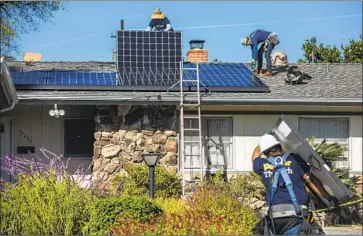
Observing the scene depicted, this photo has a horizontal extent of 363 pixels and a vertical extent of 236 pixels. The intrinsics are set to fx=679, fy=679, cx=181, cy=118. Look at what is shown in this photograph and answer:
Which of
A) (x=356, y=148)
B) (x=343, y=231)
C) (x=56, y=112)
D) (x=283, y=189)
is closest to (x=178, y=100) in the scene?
(x=56, y=112)

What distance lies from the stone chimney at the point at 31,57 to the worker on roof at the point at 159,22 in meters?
3.24

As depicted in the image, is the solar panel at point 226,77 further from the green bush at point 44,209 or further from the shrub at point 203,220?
the green bush at point 44,209

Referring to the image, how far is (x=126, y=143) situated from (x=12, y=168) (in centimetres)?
402

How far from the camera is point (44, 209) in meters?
9.80

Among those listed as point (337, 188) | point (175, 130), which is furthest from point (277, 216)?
point (175, 130)

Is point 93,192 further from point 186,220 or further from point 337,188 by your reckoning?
point 337,188

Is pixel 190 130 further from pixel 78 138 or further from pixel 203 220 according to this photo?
pixel 203 220

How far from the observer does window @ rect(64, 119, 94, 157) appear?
15.8 meters

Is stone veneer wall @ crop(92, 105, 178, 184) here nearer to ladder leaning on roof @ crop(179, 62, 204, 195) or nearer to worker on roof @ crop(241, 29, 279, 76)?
ladder leaning on roof @ crop(179, 62, 204, 195)

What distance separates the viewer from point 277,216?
809 cm

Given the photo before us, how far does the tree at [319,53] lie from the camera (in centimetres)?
1902

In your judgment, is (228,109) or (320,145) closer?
(320,145)

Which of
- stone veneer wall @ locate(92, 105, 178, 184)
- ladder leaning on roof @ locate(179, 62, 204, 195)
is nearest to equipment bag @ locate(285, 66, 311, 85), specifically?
ladder leaning on roof @ locate(179, 62, 204, 195)

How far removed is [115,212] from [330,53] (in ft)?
39.6
